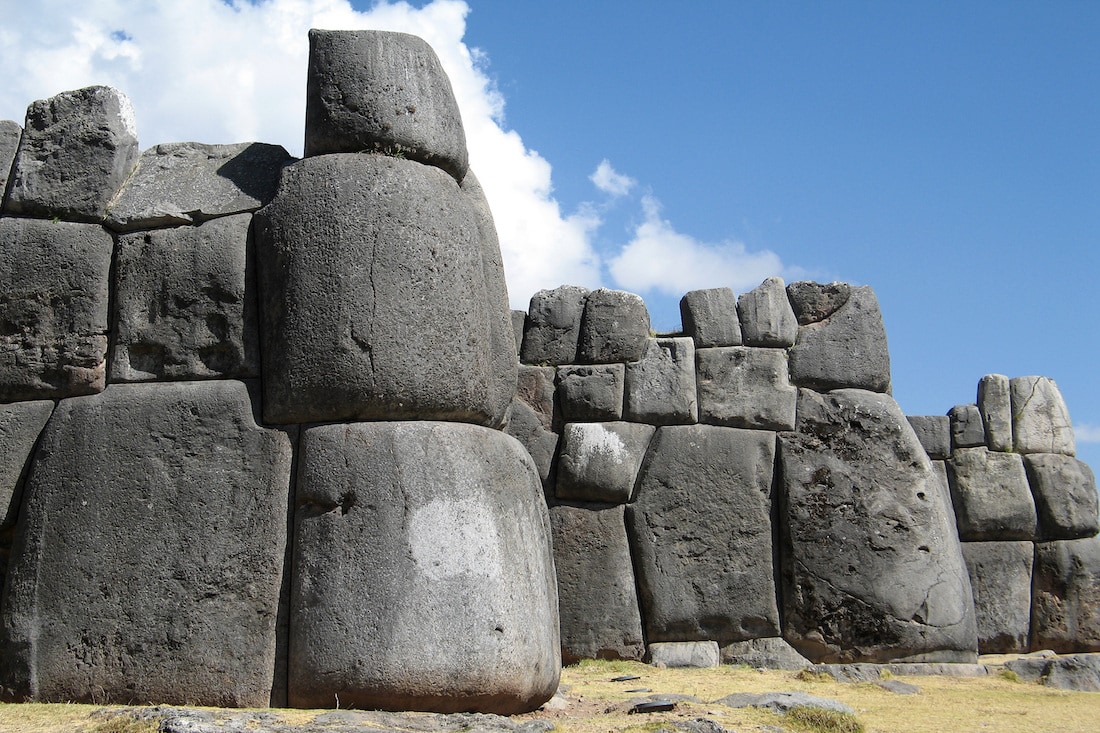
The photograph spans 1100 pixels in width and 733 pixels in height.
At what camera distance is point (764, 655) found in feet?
28.1

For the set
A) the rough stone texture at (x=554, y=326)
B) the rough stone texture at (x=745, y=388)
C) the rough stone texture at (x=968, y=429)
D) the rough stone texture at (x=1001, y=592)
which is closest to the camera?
the rough stone texture at (x=745, y=388)

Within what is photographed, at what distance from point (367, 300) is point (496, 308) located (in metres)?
1.01

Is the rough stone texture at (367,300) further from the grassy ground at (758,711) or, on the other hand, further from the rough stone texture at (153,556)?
the grassy ground at (758,711)

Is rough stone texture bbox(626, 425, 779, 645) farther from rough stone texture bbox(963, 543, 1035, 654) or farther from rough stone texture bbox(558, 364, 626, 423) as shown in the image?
rough stone texture bbox(963, 543, 1035, 654)

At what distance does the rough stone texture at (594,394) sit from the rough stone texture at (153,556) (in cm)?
409

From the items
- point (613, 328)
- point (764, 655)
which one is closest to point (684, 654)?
point (764, 655)

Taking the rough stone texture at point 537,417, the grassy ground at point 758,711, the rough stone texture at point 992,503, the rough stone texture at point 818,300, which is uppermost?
the rough stone texture at point 818,300

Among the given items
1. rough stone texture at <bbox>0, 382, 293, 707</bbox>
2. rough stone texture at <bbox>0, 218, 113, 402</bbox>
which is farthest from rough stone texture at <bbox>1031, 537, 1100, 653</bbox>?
rough stone texture at <bbox>0, 218, 113, 402</bbox>

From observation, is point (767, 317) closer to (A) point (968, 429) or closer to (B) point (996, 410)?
(A) point (968, 429)

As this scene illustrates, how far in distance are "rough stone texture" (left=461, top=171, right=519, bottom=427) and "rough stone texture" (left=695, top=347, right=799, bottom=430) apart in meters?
3.22

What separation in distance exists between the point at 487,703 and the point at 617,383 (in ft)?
14.6

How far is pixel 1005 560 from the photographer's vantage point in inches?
408

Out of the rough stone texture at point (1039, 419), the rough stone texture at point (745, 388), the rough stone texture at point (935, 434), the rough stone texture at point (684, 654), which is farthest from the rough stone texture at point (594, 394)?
the rough stone texture at point (1039, 419)

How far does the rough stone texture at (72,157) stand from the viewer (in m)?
5.80
